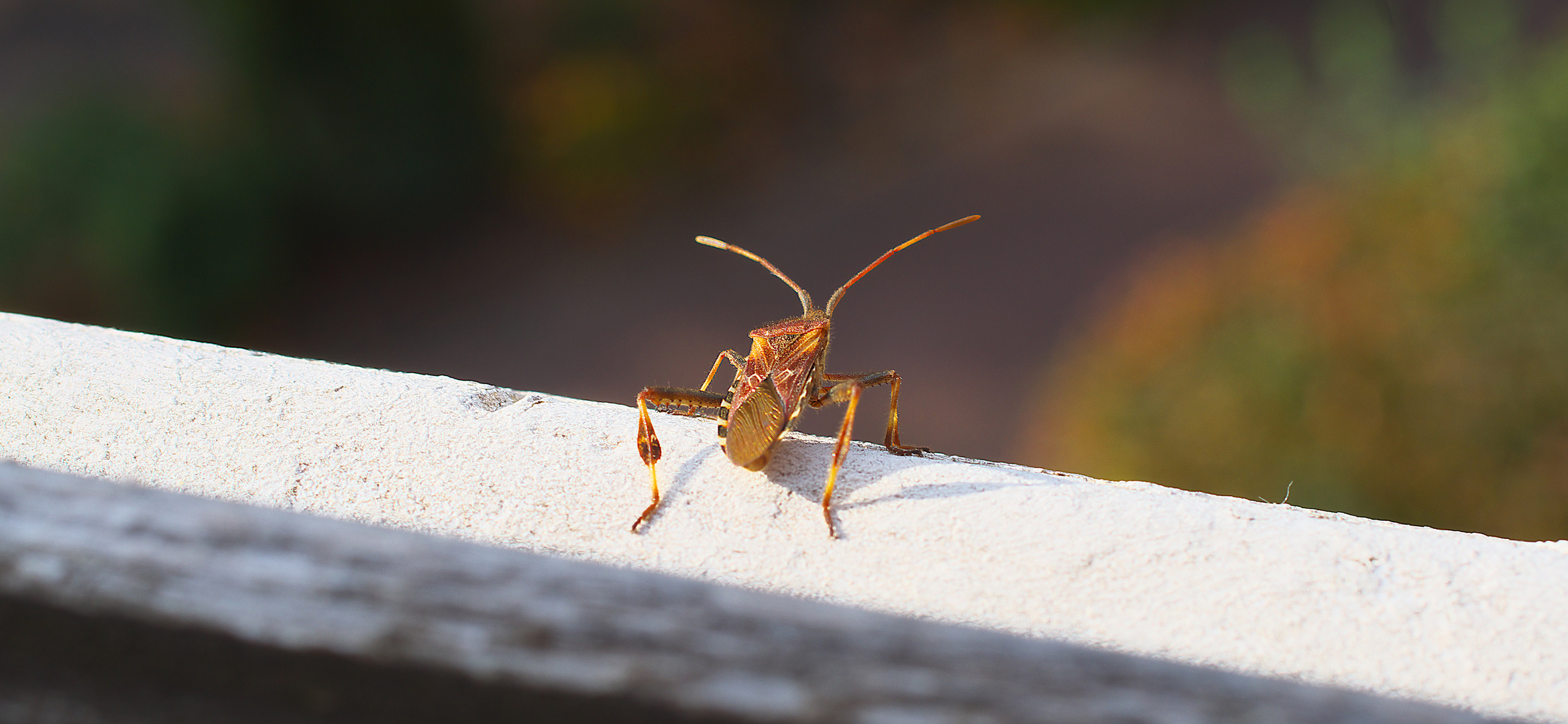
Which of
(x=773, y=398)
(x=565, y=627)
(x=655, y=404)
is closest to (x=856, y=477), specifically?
(x=773, y=398)

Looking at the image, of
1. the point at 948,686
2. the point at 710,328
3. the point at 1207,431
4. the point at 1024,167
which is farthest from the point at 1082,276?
the point at 948,686

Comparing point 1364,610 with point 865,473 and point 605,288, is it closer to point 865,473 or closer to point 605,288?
point 865,473

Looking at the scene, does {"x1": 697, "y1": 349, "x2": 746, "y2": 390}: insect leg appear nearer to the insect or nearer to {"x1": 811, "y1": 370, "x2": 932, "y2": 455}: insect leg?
the insect

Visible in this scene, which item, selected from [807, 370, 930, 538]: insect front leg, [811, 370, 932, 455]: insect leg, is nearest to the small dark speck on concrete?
[807, 370, 930, 538]: insect front leg

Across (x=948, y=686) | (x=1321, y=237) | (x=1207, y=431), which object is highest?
(x=1321, y=237)

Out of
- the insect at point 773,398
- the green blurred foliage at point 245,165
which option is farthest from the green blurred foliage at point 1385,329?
the green blurred foliage at point 245,165

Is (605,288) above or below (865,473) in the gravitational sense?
above

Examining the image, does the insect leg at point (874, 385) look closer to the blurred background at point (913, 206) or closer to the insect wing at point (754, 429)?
the insect wing at point (754, 429)
